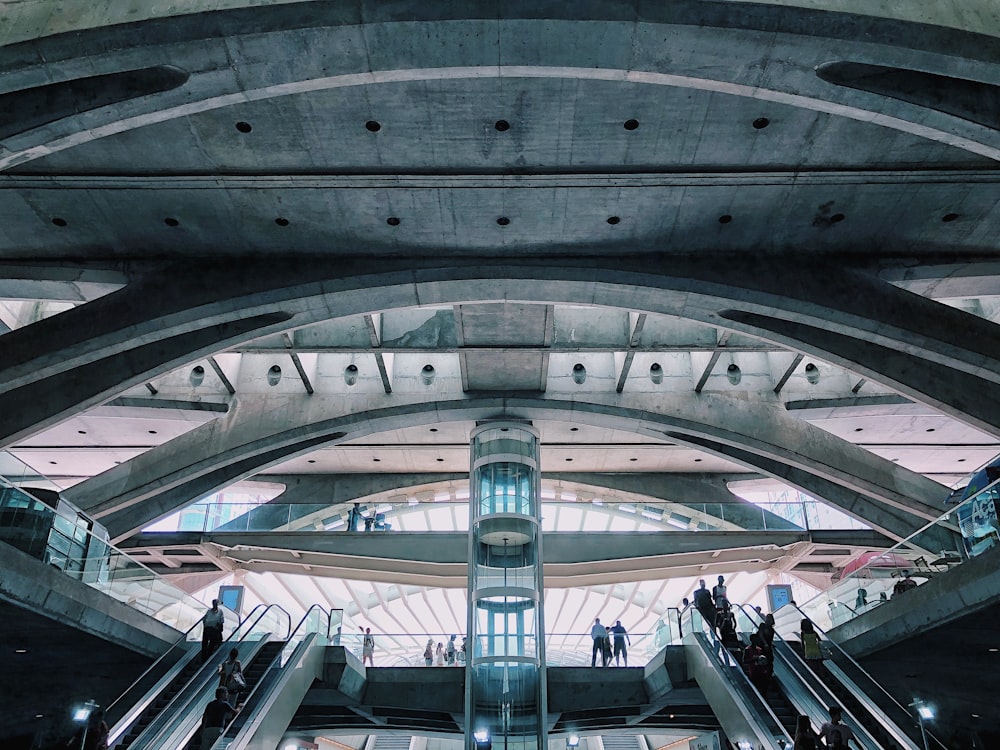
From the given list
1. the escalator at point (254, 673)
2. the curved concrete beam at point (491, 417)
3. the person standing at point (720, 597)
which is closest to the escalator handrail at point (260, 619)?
the escalator at point (254, 673)

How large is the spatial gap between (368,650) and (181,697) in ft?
30.9

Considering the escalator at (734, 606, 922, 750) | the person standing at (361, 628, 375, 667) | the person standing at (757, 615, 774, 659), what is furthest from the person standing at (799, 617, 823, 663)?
the person standing at (361, 628, 375, 667)

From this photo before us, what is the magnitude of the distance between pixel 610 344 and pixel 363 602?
99.4 ft

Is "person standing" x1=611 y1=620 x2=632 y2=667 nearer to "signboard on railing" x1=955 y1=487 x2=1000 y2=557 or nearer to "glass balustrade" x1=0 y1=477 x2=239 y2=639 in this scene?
"glass balustrade" x1=0 y1=477 x2=239 y2=639

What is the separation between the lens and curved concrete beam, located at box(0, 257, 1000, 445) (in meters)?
15.1

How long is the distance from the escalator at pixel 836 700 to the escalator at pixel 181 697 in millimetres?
9775

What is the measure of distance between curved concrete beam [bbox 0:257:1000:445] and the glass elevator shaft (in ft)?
30.2

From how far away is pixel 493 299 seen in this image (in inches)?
682

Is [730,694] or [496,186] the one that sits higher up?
[496,186]

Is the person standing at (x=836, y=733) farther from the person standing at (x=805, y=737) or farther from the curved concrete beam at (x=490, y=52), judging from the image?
the curved concrete beam at (x=490, y=52)

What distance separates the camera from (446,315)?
22906 mm

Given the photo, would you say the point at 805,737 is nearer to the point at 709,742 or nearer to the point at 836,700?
the point at 836,700

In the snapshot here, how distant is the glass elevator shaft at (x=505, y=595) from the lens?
2077 cm

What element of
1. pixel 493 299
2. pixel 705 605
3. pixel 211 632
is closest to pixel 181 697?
pixel 211 632
